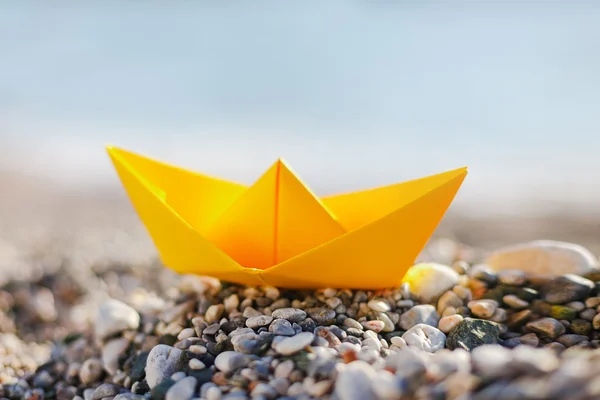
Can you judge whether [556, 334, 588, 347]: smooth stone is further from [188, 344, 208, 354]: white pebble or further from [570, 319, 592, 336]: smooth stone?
[188, 344, 208, 354]: white pebble

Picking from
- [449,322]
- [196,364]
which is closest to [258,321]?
[196,364]

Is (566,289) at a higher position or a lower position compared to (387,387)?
higher

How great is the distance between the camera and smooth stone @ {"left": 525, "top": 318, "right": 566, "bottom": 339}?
Answer: 1443mm

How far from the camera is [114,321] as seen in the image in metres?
1.81

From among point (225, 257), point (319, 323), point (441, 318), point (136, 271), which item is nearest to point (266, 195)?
point (225, 257)

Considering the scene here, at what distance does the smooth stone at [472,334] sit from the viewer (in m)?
1.38

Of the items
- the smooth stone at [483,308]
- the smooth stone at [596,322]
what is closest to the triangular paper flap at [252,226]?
the smooth stone at [483,308]

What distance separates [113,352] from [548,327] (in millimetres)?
1410

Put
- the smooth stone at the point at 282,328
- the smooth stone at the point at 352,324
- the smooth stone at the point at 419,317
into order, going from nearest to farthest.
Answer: the smooth stone at the point at 282,328 < the smooth stone at the point at 352,324 < the smooth stone at the point at 419,317

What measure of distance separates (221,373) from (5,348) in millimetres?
1236

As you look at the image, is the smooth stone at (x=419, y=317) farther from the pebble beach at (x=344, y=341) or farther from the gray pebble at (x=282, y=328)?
the gray pebble at (x=282, y=328)

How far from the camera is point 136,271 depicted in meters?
2.95

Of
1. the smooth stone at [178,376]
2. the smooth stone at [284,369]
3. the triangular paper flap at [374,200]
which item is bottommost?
the smooth stone at [178,376]

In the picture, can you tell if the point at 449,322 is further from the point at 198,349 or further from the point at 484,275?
the point at 198,349
